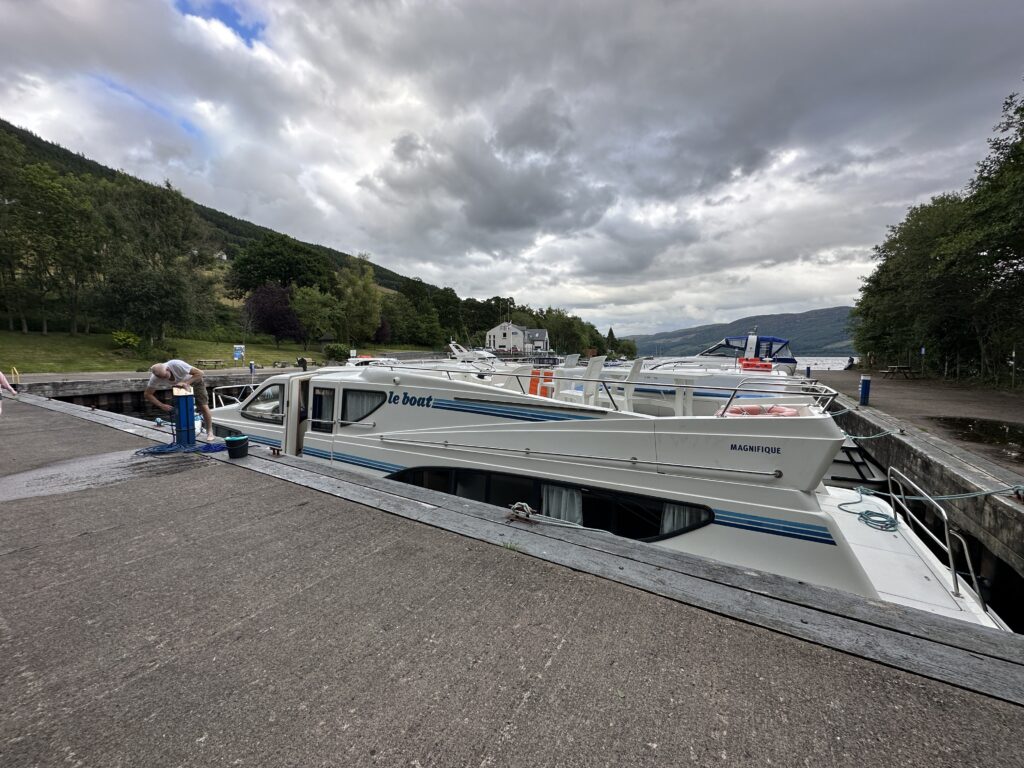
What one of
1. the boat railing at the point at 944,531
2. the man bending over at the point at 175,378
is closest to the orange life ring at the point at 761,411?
the boat railing at the point at 944,531

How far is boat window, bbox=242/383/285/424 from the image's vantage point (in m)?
6.81

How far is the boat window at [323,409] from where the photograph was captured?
20.6 feet

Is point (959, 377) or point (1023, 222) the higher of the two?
point (1023, 222)

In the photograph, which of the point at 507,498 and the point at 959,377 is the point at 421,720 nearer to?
the point at 507,498

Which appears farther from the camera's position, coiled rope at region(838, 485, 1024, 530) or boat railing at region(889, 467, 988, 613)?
coiled rope at region(838, 485, 1024, 530)

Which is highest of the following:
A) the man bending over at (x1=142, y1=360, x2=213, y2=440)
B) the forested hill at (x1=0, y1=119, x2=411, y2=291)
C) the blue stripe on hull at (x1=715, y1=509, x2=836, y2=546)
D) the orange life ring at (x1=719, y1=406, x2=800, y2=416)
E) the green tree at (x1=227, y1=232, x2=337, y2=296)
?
the forested hill at (x1=0, y1=119, x2=411, y2=291)

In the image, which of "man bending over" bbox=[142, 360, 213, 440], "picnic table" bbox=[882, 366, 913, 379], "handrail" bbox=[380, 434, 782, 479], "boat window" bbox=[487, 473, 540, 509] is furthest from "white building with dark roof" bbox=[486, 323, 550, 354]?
"boat window" bbox=[487, 473, 540, 509]

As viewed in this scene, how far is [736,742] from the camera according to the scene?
1.42 m

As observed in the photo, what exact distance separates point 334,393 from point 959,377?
29.4m

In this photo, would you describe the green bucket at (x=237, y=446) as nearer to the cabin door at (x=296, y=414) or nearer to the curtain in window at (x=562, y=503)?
the cabin door at (x=296, y=414)

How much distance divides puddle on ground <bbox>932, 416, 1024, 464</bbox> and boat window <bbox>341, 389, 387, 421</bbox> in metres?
9.59

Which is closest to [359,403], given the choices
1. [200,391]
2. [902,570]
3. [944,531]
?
[200,391]

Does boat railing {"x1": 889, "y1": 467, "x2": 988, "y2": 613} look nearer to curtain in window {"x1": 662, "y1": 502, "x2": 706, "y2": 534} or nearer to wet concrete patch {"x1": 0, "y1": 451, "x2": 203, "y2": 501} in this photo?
curtain in window {"x1": 662, "y1": 502, "x2": 706, "y2": 534}

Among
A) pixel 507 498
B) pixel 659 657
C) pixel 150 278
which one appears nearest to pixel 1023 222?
Result: pixel 507 498
